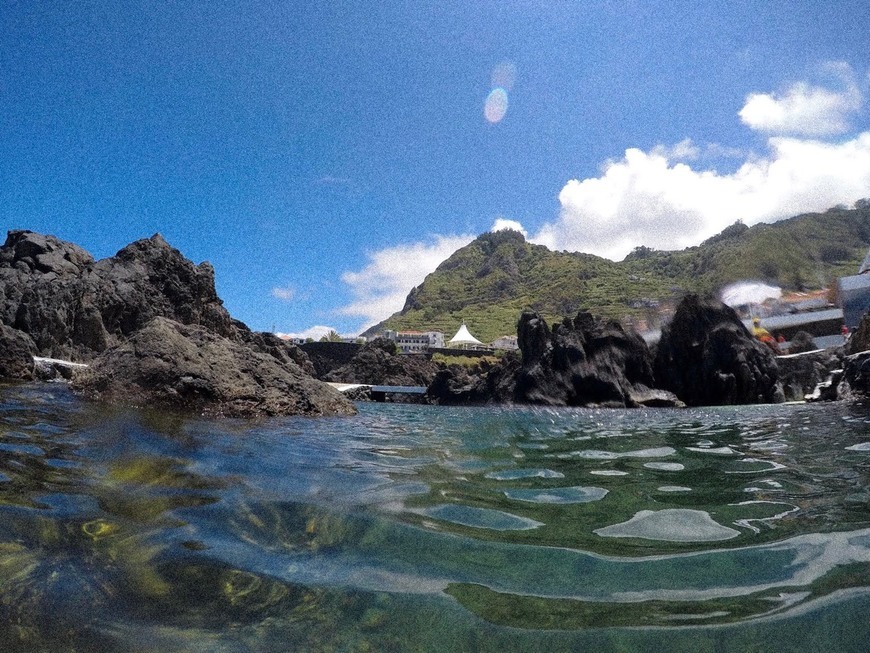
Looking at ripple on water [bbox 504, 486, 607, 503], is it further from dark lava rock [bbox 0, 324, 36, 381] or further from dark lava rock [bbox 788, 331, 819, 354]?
dark lava rock [bbox 788, 331, 819, 354]

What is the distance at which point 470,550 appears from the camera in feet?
8.16

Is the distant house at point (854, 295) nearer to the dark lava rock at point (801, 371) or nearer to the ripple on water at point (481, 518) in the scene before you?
the dark lava rock at point (801, 371)

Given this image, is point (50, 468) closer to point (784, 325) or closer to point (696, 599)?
point (696, 599)

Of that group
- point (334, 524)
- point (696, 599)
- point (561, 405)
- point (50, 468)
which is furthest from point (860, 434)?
point (561, 405)

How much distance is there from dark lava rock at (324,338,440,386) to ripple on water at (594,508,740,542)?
71292 mm

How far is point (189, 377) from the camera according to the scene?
8734 mm

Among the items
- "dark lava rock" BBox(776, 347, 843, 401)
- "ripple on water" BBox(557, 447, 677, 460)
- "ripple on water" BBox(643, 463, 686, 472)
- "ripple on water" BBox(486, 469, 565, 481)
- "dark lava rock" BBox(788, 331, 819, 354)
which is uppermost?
"dark lava rock" BBox(788, 331, 819, 354)

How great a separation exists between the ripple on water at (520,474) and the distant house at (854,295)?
5735 centimetres

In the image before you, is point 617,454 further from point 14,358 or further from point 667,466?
point 14,358

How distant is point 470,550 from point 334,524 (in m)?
0.91

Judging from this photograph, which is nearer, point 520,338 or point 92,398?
point 92,398

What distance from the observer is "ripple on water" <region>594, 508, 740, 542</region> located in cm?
269

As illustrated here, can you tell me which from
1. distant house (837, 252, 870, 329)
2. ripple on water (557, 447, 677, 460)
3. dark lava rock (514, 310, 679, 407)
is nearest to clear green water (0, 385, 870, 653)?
ripple on water (557, 447, 677, 460)

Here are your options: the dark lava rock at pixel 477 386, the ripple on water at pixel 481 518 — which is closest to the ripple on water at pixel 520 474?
the ripple on water at pixel 481 518
